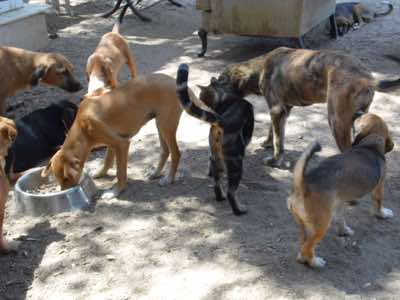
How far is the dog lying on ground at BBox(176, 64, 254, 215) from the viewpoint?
184 inches

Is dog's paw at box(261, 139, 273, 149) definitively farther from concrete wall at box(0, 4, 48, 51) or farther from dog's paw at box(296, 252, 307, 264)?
concrete wall at box(0, 4, 48, 51)

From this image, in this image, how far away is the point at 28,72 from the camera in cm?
694

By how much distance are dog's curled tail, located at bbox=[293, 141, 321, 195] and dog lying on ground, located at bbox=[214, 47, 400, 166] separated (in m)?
1.21

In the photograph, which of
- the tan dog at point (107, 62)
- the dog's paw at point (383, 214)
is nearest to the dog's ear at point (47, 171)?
the tan dog at point (107, 62)

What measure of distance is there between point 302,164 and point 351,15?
8068 millimetres

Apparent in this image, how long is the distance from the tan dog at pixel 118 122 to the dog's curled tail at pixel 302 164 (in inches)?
68.9

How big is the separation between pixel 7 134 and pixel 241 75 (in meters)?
2.25

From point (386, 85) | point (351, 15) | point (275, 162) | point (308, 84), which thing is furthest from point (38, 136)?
point (351, 15)

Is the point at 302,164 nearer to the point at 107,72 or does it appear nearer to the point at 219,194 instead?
the point at 219,194

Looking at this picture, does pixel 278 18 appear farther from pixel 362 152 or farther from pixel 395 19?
pixel 362 152

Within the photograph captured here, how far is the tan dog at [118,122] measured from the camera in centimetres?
496

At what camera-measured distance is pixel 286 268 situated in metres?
4.16

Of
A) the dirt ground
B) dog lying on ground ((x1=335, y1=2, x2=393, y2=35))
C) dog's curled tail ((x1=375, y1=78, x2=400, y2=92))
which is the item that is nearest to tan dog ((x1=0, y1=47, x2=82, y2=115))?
the dirt ground

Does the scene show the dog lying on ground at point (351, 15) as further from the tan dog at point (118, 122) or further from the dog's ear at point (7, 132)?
the dog's ear at point (7, 132)
